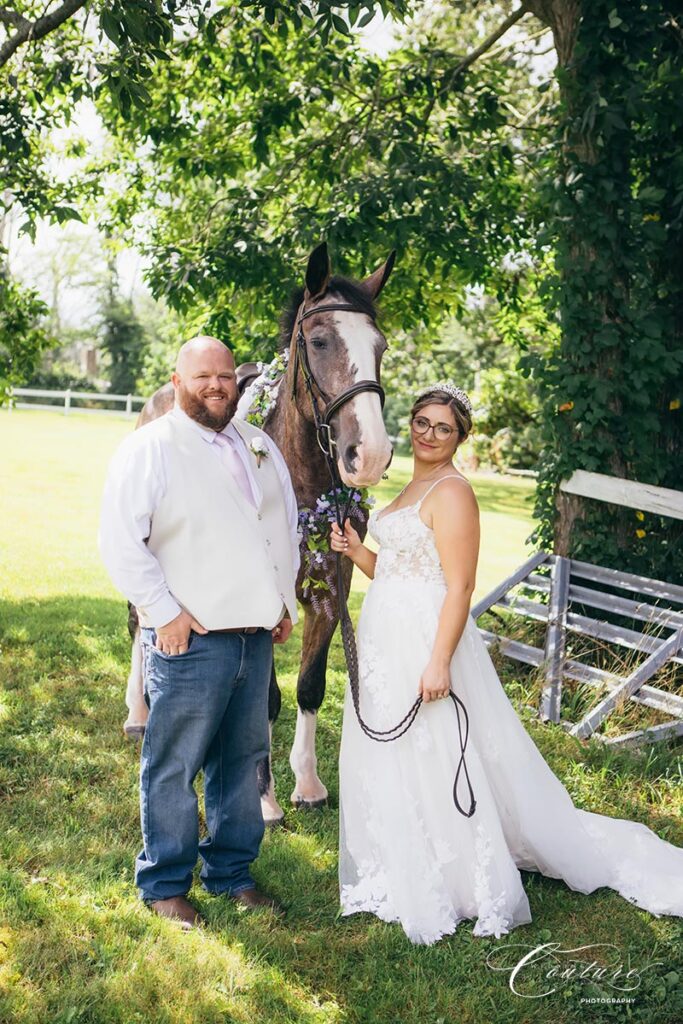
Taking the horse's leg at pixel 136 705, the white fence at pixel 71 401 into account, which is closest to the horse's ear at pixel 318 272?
the horse's leg at pixel 136 705

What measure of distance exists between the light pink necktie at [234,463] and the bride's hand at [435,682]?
972mm

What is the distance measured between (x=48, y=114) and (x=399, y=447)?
2561cm

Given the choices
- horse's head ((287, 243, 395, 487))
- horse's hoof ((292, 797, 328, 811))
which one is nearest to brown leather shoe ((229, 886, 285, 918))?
horse's hoof ((292, 797, 328, 811))

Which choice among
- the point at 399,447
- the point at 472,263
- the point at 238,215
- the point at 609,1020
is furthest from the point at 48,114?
the point at 399,447

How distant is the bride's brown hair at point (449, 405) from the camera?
370 cm

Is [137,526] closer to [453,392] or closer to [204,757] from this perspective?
[204,757]

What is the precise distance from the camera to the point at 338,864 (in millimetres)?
3941

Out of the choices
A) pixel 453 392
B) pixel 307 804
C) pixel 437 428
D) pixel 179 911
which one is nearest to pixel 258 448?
pixel 437 428

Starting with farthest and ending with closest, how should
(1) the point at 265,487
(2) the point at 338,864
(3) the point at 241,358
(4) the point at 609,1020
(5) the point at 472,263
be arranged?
1. (3) the point at 241,358
2. (5) the point at 472,263
3. (2) the point at 338,864
4. (1) the point at 265,487
5. (4) the point at 609,1020

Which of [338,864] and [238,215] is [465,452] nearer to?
[238,215]

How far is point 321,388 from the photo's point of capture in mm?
3781

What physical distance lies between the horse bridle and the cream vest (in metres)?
0.58

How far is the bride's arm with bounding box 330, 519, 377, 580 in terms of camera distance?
388 cm

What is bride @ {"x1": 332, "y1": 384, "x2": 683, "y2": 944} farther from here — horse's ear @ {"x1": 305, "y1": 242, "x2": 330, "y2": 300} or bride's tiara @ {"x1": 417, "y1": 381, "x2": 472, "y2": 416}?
horse's ear @ {"x1": 305, "y1": 242, "x2": 330, "y2": 300}
